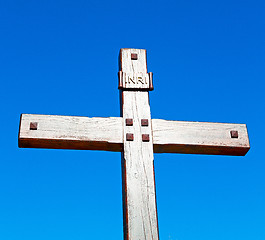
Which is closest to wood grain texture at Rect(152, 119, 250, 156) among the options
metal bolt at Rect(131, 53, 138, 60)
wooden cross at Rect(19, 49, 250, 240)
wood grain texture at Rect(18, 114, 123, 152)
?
wooden cross at Rect(19, 49, 250, 240)

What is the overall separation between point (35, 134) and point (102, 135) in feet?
1.52

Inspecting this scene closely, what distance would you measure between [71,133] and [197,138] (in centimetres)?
91

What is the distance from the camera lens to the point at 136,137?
11.0 feet

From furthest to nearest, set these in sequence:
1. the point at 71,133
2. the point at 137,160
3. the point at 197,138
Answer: the point at 197,138 → the point at 71,133 → the point at 137,160

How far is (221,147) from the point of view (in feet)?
11.5

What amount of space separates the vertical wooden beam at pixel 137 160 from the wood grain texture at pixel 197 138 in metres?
0.11

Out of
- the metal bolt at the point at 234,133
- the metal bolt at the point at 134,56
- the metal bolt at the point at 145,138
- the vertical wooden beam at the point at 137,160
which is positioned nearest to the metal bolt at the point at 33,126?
the vertical wooden beam at the point at 137,160

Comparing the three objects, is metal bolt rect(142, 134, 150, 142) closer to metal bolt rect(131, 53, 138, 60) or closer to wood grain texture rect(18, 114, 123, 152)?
wood grain texture rect(18, 114, 123, 152)

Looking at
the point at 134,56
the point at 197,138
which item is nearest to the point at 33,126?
the point at 134,56

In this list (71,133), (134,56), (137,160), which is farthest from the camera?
(134,56)

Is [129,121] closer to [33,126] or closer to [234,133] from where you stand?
[33,126]

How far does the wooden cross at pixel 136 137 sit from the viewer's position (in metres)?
3.08

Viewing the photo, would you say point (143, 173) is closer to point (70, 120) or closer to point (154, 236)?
point (154, 236)

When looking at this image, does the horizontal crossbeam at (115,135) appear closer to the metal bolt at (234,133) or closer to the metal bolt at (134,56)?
the metal bolt at (234,133)
